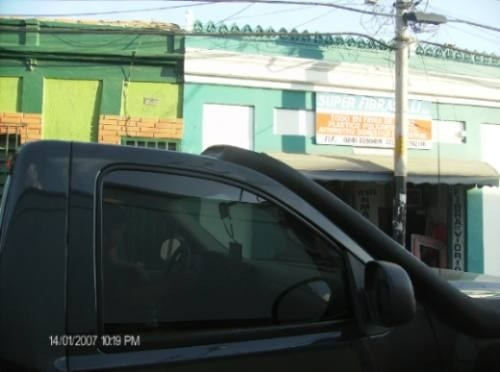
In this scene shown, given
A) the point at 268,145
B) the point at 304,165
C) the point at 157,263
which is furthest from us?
the point at 268,145

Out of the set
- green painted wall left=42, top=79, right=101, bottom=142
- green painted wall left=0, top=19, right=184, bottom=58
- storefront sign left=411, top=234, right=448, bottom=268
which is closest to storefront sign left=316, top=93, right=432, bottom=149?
storefront sign left=411, top=234, right=448, bottom=268

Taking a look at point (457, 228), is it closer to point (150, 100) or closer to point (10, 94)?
point (150, 100)

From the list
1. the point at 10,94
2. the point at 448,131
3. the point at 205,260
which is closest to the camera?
the point at 205,260

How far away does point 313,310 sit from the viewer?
1.82 metres

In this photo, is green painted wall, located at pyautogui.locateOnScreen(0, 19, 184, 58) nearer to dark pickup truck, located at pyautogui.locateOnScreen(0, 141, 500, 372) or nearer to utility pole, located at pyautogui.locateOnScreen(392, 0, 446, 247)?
utility pole, located at pyautogui.locateOnScreen(392, 0, 446, 247)

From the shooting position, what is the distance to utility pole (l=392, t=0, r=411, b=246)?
10.5 m

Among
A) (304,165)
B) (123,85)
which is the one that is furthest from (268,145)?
(123,85)

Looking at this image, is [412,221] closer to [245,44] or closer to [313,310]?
[245,44]

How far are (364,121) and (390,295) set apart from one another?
419 inches

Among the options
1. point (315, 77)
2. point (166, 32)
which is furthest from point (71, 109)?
point (315, 77)

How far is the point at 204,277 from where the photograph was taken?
5.84 feet

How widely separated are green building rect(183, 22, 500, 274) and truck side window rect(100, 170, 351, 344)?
27.7ft

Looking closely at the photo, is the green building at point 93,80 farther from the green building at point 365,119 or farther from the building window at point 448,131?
the building window at point 448,131

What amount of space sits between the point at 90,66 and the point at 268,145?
3487mm
